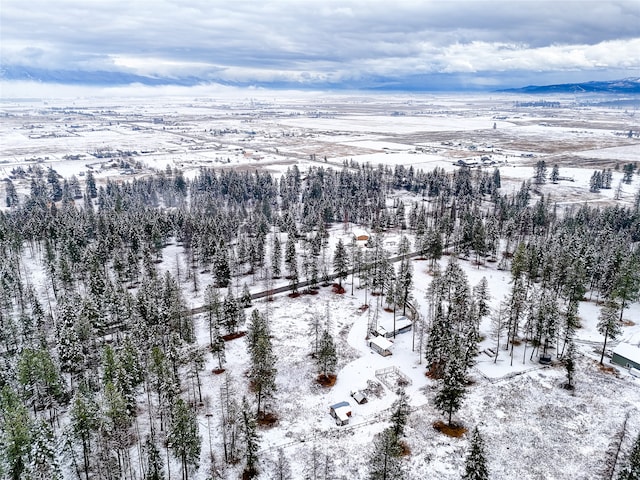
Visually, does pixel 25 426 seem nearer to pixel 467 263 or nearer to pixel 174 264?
pixel 174 264

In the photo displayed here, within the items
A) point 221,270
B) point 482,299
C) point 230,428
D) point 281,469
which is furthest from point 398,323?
point 221,270

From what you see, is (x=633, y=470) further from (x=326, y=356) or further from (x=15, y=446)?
(x=15, y=446)

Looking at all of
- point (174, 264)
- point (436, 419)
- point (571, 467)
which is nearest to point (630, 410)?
point (571, 467)

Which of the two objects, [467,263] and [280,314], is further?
[467,263]

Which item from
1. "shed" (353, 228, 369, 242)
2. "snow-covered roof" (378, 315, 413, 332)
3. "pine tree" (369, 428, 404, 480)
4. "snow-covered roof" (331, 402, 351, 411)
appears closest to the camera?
"pine tree" (369, 428, 404, 480)

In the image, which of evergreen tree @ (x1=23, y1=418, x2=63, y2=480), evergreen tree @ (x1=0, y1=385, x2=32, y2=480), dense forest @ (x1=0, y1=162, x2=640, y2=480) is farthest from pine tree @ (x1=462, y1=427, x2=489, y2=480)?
evergreen tree @ (x1=0, y1=385, x2=32, y2=480)

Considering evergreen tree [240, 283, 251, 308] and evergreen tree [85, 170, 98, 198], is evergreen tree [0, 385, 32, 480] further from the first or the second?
evergreen tree [85, 170, 98, 198]

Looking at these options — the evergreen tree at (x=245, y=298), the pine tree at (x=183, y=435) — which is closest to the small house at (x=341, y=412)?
the pine tree at (x=183, y=435)
